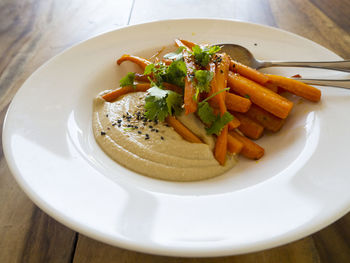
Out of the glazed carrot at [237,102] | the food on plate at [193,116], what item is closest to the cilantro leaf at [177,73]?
the food on plate at [193,116]

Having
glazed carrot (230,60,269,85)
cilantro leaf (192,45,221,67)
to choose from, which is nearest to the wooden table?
glazed carrot (230,60,269,85)

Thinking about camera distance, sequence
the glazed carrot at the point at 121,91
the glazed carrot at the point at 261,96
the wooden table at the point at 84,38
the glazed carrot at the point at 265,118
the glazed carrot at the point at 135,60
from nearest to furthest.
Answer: the wooden table at the point at 84,38 < the glazed carrot at the point at 261,96 < the glazed carrot at the point at 265,118 < the glazed carrot at the point at 121,91 < the glazed carrot at the point at 135,60

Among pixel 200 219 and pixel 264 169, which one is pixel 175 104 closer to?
pixel 264 169

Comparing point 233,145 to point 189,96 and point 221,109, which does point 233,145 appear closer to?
point 221,109

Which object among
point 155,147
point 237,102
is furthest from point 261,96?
point 155,147

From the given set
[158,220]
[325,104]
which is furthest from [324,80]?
[158,220]

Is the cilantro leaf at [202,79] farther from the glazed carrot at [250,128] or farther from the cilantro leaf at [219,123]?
the glazed carrot at [250,128]
